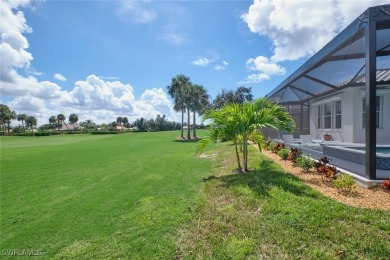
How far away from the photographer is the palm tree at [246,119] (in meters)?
6.04

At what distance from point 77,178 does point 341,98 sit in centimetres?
1276

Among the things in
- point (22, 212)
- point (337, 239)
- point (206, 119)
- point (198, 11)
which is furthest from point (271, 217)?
point (198, 11)

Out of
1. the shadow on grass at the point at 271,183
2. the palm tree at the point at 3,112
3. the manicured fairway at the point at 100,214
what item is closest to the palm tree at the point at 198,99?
the manicured fairway at the point at 100,214

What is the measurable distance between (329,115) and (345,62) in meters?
6.99

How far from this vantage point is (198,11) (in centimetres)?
1142

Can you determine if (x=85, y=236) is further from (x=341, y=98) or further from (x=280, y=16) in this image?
(x=341, y=98)

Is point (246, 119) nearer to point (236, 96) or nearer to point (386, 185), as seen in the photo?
point (386, 185)

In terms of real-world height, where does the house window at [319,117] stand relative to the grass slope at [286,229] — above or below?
above

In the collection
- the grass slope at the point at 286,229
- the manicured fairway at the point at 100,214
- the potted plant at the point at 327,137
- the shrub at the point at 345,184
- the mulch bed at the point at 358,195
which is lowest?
the manicured fairway at the point at 100,214

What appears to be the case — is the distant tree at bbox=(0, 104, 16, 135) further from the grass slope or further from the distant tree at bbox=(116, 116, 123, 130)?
the grass slope

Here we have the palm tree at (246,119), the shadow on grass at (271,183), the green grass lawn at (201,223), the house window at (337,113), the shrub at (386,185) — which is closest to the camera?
the green grass lawn at (201,223)

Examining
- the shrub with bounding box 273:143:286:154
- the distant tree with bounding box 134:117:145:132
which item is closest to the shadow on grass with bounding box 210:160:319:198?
the shrub with bounding box 273:143:286:154

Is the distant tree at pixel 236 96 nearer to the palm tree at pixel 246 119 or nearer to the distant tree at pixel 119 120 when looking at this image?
the palm tree at pixel 246 119

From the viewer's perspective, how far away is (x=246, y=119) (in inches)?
239
